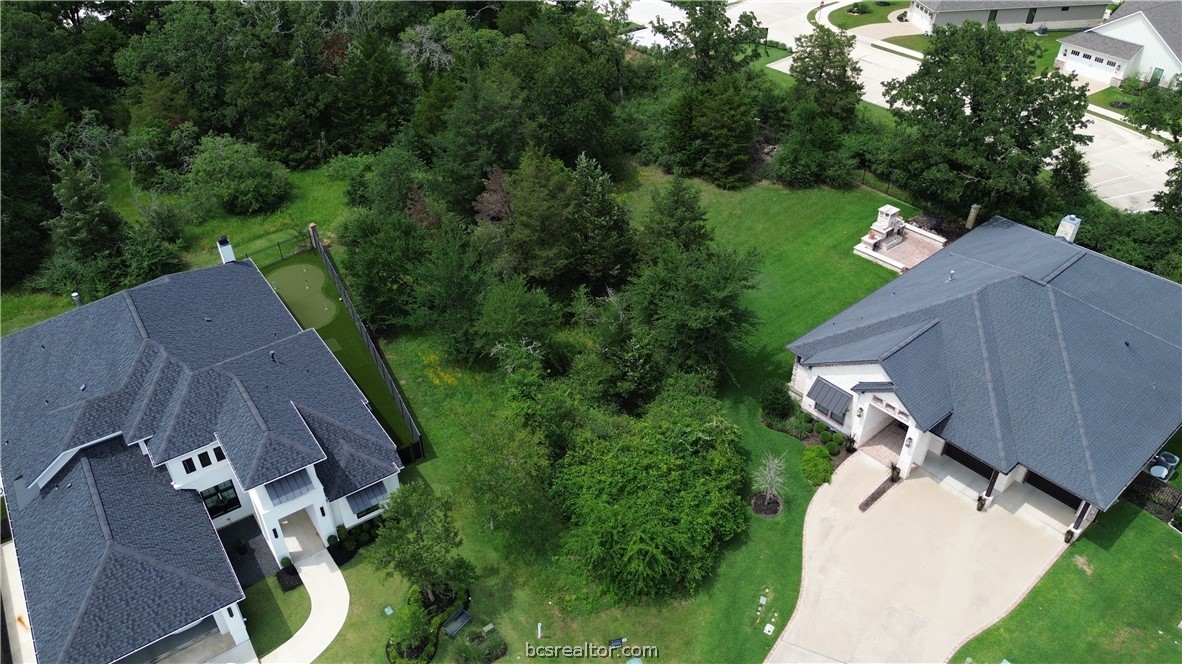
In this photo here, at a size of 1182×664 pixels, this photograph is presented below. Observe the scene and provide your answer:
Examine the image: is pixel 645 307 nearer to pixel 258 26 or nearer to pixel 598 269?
pixel 598 269

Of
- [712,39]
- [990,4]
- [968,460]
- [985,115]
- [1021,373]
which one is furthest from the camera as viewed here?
[990,4]

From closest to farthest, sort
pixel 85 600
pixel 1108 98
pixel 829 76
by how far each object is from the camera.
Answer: pixel 85 600
pixel 829 76
pixel 1108 98

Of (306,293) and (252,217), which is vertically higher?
(252,217)

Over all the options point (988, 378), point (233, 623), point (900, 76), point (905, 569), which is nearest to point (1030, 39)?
point (900, 76)

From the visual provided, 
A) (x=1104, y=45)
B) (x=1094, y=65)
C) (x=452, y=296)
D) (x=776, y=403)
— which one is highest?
(x=1104, y=45)

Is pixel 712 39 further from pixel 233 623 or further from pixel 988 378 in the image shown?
pixel 233 623

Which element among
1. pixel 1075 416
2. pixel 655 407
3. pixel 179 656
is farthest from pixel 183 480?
pixel 1075 416

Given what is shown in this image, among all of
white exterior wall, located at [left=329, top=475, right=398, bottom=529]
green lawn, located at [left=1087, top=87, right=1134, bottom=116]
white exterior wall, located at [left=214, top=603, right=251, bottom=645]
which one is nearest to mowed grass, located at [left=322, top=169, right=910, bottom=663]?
white exterior wall, located at [left=329, top=475, right=398, bottom=529]
